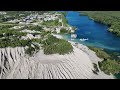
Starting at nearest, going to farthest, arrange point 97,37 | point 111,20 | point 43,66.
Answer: point 43,66, point 97,37, point 111,20

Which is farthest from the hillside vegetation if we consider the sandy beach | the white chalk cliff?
the white chalk cliff

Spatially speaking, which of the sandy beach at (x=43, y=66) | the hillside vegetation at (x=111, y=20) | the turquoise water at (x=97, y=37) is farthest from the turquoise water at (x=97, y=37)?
the sandy beach at (x=43, y=66)

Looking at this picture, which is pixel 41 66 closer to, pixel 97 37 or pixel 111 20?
pixel 97 37

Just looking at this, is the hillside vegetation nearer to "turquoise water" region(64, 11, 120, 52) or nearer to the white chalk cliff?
"turquoise water" region(64, 11, 120, 52)

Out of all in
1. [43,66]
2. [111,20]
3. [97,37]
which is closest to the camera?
[43,66]

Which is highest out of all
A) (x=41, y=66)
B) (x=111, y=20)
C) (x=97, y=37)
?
(x=111, y=20)

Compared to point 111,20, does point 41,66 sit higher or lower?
lower

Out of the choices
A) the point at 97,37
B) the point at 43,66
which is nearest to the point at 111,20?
the point at 97,37

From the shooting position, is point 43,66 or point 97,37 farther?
point 97,37

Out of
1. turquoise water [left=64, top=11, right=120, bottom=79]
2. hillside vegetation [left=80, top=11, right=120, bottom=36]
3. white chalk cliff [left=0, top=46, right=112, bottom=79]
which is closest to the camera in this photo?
white chalk cliff [left=0, top=46, right=112, bottom=79]
